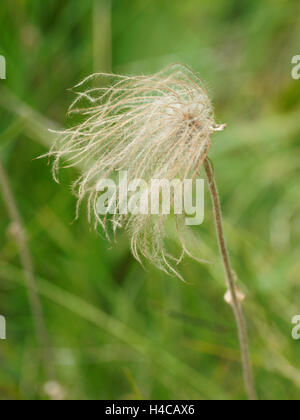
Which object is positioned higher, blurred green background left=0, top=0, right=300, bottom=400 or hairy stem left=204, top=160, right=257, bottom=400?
blurred green background left=0, top=0, right=300, bottom=400

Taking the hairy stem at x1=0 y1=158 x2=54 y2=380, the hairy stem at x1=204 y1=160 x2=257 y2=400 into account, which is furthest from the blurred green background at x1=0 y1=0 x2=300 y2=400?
the hairy stem at x1=204 y1=160 x2=257 y2=400

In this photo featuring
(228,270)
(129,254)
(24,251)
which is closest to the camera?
(228,270)

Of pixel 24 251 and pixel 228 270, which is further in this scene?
pixel 24 251

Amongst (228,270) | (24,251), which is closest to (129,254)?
(24,251)

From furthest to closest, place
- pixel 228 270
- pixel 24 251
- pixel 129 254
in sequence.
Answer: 1. pixel 129 254
2. pixel 24 251
3. pixel 228 270

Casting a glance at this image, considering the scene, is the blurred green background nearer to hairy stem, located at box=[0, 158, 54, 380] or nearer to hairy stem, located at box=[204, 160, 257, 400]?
hairy stem, located at box=[0, 158, 54, 380]

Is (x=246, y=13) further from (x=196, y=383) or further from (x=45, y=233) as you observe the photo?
(x=196, y=383)

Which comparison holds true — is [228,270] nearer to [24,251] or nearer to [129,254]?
[24,251]

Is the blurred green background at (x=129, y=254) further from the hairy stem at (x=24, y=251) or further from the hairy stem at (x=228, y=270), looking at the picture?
the hairy stem at (x=228, y=270)
